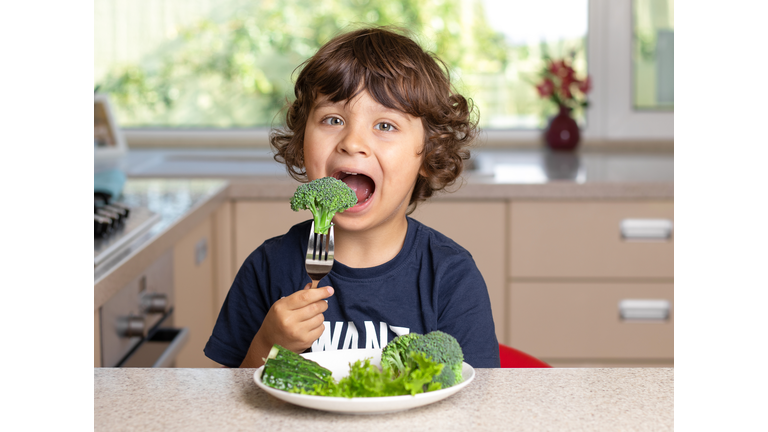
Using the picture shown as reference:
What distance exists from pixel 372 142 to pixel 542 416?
50 cm

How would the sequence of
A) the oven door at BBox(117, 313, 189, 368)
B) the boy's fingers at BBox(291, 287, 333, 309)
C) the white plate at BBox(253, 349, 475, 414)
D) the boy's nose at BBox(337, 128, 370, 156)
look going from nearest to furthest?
the white plate at BBox(253, 349, 475, 414) → the boy's fingers at BBox(291, 287, 333, 309) → the boy's nose at BBox(337, 128, 370, 156) → the oven door at BBox(117, 313, 189, 368)

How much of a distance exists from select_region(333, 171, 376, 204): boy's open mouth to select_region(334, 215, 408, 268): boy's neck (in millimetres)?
70

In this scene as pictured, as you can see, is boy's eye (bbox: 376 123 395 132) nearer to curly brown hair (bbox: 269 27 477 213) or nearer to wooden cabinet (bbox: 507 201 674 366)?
curly brown hair (bbox: 269 27 477 213)

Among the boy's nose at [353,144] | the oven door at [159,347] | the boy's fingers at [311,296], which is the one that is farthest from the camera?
the oven door at [159,347]

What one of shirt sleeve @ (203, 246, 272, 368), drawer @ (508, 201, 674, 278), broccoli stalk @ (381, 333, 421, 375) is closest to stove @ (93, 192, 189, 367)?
shirt sleeve @ (203, 246, 272, 368)

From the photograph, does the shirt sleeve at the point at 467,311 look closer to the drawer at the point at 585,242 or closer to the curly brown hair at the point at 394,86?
the curly brown hair at the point at 394,86

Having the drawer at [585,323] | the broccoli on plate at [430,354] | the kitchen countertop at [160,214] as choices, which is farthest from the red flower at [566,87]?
the broccoli on plate at [430,354]

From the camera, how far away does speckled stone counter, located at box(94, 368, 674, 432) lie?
0.59 m

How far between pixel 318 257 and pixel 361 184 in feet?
0.95

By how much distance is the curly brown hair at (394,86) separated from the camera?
102 centimetres

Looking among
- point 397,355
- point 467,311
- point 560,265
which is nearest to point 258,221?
point 560,265
